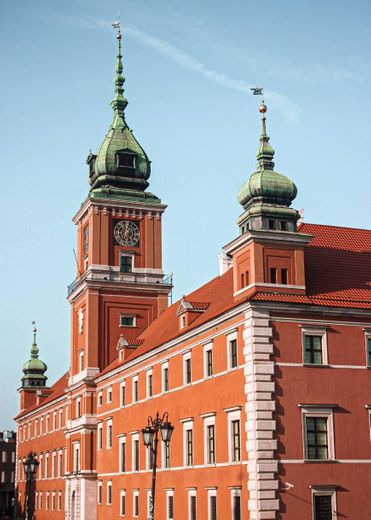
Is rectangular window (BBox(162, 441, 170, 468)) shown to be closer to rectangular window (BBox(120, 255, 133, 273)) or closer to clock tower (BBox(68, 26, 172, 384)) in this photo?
clock tower (BBox(68, 26, 172, 384))

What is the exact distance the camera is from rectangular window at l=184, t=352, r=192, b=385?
130ft

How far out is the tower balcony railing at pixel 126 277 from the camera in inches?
2234

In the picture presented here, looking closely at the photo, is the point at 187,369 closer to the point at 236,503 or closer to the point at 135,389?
the point at 236,503

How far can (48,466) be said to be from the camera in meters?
72.9

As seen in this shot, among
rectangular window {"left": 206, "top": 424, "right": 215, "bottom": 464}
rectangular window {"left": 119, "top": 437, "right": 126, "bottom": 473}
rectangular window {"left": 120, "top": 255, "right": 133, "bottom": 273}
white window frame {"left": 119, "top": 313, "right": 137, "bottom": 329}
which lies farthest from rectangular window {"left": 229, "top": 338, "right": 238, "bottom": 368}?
rectangular window {"left": 120, "top": 255, "right": 133, "bottom": 273}

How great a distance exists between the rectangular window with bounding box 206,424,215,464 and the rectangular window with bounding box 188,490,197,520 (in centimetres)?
228

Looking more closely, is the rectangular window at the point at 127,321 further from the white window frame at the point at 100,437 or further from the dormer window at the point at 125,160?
the dormer window at the point at 125,160

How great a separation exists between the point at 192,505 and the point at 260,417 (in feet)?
27.1

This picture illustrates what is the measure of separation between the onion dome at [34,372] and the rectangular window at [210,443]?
54161 mm

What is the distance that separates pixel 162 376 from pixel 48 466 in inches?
1311

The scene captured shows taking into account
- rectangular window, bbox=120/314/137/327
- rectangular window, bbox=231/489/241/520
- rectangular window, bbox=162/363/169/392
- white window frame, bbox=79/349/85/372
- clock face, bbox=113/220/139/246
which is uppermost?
clock face, bbox=113/220/139/246

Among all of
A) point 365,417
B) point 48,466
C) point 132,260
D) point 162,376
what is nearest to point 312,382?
point 365,417

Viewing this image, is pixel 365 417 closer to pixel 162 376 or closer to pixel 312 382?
pixel 312 382

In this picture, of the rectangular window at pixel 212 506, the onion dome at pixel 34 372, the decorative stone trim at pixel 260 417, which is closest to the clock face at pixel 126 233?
the rectangular window at pixel 212 506
